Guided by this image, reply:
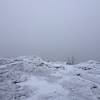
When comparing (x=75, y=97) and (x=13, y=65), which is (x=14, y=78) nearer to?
(x=13, y=65)

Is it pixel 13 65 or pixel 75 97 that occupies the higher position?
pixel 13 65

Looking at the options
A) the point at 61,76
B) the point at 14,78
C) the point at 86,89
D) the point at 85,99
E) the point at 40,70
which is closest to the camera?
the point at 85,99

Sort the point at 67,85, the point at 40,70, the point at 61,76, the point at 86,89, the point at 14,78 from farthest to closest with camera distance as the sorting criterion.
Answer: the point at 40,70 < the point at 61,76 < the point at 14,78 < the point at 67,85 < the point at 86,89

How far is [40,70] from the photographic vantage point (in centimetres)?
470

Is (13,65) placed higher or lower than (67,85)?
higher

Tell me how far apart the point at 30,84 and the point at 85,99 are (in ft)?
5.45

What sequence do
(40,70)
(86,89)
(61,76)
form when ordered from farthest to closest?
(40,70), (61,76), (86,89)

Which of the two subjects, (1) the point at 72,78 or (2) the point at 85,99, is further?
(1) the point at 72,78

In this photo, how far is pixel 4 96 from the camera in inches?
119

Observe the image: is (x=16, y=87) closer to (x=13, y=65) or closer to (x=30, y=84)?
(x=30, y=84)

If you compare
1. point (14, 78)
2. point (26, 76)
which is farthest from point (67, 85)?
point (14, 78)

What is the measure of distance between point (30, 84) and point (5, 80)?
0.95 meters

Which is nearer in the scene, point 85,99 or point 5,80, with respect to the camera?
point 85,99

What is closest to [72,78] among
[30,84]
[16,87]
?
[30,84]
